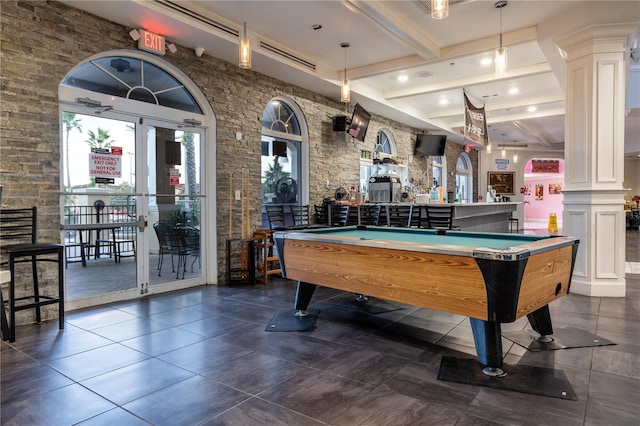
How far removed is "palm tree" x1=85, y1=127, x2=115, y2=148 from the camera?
4.48 meters

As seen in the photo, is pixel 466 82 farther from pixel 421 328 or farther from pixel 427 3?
pixel 421 328

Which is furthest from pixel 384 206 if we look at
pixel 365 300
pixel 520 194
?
pixel 520 194

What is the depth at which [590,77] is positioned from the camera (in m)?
4.71

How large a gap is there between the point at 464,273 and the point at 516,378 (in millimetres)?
758

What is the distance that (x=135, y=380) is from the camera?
2.57 m

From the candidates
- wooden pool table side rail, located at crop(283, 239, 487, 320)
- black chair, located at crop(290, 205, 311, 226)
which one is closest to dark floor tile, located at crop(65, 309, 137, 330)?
wooden pool table side rail, located at crop(283, 239, 487, 320)

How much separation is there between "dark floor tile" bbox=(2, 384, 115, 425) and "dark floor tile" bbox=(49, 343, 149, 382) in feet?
0.75

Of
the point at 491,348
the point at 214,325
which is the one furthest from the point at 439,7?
the point at 214,325

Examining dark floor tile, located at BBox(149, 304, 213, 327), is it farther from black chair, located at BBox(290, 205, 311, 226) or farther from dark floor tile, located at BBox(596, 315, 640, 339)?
dark floor tile, located at BBox(596, 315, 640, 339)

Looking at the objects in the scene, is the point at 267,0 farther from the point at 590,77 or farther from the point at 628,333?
the point at 628,333

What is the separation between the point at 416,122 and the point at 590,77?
19.3 ft

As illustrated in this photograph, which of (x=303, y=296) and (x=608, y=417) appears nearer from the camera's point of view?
(x=608, y=417)

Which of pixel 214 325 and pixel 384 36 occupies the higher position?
pixel 384 36

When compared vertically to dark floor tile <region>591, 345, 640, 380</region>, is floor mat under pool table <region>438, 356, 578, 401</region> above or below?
above
